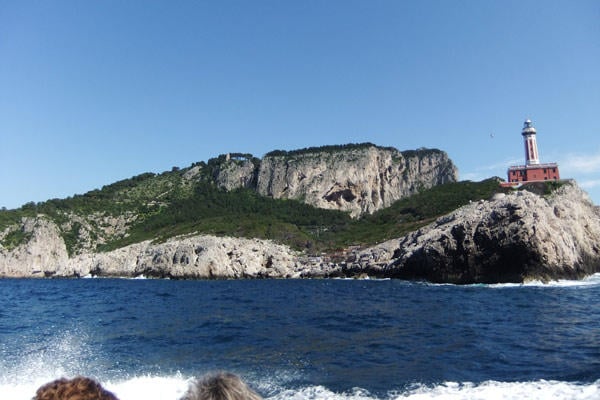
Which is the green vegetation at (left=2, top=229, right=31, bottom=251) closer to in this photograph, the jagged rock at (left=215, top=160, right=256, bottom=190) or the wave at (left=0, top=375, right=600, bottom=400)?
the jagged rock at (left=215, top=160, right=256, bottom=190)

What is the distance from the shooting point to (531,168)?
97750mm

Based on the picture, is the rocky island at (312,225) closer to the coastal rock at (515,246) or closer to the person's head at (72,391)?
the coastal rock at (515,246)

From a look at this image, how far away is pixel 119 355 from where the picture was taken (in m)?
16.7

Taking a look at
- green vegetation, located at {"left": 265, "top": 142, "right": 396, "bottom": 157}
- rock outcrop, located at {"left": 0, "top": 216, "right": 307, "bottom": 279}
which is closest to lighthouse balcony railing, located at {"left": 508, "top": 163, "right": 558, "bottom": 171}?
rock outcrop, located at {"left": 0, "top": 216, "right": 307, "bottom": 279}

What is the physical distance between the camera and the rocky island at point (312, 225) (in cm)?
4934

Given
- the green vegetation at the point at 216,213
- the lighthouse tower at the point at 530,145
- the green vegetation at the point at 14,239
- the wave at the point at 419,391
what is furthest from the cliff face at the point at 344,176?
the wave at the point at 419,391

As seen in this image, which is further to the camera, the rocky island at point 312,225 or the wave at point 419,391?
the rocky island at point 312,225

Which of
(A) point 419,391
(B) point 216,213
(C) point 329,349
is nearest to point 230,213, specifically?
(B) point 216,213

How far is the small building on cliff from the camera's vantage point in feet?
316

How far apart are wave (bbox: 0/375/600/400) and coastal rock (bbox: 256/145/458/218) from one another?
138 metres

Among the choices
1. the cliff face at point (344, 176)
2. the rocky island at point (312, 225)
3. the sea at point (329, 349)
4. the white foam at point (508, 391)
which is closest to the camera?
the white foam at point (508, 391)

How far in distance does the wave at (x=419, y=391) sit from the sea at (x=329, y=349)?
0.03m

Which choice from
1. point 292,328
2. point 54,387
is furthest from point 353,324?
point 54,387

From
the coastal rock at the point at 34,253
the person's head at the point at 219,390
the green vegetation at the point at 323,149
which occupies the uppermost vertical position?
the green vegetation at the point at 323,149
